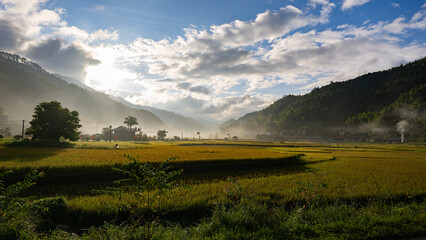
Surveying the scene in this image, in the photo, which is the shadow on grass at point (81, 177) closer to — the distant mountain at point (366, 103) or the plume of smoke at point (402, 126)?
the plume of smoke at point (402, 126)

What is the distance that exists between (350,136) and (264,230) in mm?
164557

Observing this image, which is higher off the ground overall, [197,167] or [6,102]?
[6,102]

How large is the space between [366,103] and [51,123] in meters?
186

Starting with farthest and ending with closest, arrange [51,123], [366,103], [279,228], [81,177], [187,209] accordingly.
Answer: [366,103], [51,123], [81,177], [187,209], [279,228]

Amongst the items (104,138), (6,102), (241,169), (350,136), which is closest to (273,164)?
(241,169)

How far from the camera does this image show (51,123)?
1284 inches

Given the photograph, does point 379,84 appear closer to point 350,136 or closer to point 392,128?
point 392,128

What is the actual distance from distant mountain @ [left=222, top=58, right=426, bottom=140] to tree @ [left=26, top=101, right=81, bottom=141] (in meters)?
162

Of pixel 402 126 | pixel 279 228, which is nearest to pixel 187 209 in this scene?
pixel 279 228

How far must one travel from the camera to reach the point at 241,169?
20.5 meters

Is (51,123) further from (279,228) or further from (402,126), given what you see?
(402,126)

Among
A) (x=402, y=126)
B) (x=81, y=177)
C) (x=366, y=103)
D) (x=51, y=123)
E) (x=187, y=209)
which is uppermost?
(x=366, y=103)

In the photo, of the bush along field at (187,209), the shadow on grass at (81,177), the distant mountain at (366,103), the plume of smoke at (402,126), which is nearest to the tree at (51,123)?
the bush along field at (187,209)

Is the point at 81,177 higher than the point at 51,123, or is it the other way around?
the point at 51,123
